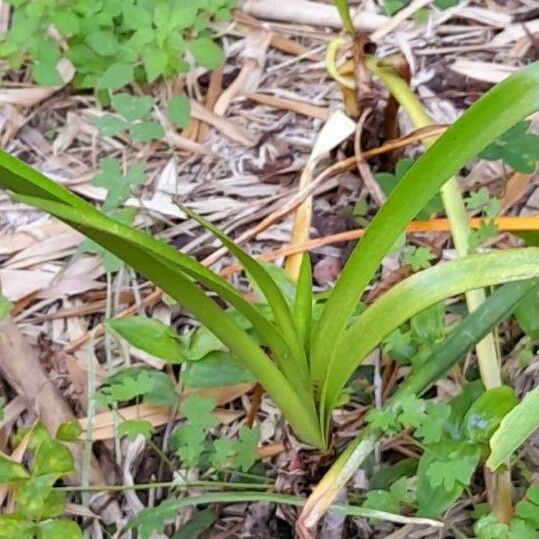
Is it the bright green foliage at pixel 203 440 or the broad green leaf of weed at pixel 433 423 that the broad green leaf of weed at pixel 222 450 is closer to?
the bright green foliage at pixel 203 440

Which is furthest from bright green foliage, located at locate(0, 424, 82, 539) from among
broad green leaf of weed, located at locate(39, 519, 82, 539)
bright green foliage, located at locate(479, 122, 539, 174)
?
bright green foliage, located at locate(479, 122, 539, 174)

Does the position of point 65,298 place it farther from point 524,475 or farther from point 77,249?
point 524,475

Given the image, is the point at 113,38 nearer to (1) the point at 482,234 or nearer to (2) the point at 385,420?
(1) the point at 482,234

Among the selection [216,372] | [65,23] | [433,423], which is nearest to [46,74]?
[65,23]

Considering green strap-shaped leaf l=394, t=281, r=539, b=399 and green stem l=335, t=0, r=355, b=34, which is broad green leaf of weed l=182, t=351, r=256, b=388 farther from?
green stem l=335, t=0, r=355, b=34

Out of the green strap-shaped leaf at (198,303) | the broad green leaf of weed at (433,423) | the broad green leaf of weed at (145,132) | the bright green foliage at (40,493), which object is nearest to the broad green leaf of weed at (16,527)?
the bright green foliage at (40,493)

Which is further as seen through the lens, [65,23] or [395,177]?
[65,23]
